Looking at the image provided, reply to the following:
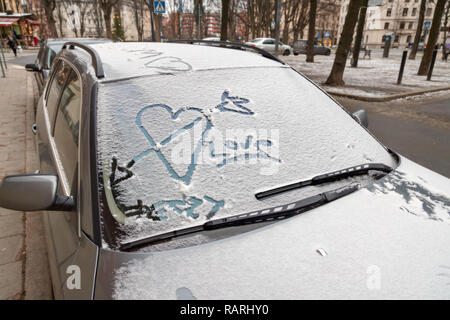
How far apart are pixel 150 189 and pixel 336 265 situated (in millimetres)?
748

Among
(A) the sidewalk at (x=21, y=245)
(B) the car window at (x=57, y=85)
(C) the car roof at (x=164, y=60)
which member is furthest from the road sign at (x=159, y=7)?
(C) the car roof at (x=164, y=60)

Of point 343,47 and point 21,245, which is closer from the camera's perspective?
point 21,245

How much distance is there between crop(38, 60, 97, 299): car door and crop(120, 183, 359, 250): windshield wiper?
170mm

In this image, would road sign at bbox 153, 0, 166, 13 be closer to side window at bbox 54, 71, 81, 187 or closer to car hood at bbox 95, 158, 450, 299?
side window at bbox 54, 71, 81, 187

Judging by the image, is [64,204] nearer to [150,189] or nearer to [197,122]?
[150,189]

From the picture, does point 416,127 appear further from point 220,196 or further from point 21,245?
point 21,245

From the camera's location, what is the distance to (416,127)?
6.44 metres

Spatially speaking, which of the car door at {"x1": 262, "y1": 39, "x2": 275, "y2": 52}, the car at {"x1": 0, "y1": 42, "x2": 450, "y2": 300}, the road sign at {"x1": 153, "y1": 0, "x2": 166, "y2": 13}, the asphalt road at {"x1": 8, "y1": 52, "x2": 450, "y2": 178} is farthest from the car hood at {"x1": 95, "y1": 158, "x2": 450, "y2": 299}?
the car door at {"x1": 262, "y1": 39, "x2": 275, "y2": 52}

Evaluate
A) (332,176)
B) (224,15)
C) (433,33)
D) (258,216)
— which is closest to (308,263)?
(258,216)

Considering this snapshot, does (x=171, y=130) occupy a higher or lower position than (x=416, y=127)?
higher

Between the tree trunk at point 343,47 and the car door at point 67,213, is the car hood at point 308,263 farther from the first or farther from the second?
the tree trunk at point 343,47

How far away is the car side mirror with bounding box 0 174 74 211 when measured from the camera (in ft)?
3.98

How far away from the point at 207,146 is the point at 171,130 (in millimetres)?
182
